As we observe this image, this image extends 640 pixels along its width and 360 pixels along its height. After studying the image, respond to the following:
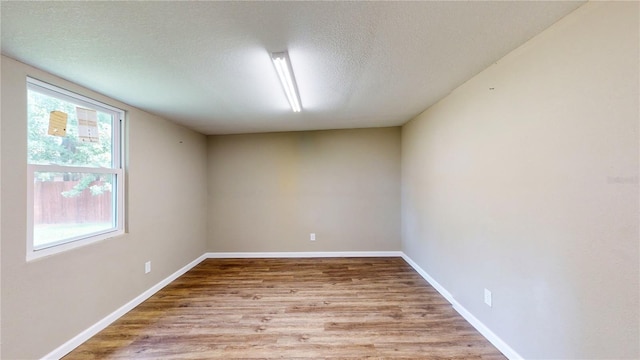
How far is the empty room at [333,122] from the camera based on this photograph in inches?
49.7

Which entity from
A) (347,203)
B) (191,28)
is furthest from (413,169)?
(191,28)

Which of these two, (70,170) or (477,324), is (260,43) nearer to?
(70,170)

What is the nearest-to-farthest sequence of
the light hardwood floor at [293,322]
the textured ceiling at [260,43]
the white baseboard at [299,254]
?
the textured ceiling at [260,43] → the light hardwood floor at [293,322] → the white baseboard at [299,254]

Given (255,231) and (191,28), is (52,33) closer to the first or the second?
(191,28)

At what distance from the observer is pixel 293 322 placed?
2.36 meters

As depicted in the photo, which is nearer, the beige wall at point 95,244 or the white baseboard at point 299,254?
the beige wall at point 95,244

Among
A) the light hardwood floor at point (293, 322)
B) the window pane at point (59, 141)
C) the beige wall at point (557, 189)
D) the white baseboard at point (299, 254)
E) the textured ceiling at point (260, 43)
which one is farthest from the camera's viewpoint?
the white baseboard at point (299, 254)

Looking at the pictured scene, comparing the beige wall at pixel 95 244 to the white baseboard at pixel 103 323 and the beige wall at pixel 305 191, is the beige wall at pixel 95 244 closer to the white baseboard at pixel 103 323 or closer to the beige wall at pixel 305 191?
the white baseboard at pixel 103 323

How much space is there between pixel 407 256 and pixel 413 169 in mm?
1488

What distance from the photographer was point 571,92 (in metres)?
1.39

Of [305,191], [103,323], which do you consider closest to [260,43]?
[103,323]

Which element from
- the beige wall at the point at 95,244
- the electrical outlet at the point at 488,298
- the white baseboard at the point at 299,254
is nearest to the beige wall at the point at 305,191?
the white baseboard at the point at 299,254

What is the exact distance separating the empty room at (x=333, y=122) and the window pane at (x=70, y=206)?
0.05 ft

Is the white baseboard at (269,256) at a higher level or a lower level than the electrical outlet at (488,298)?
lower
